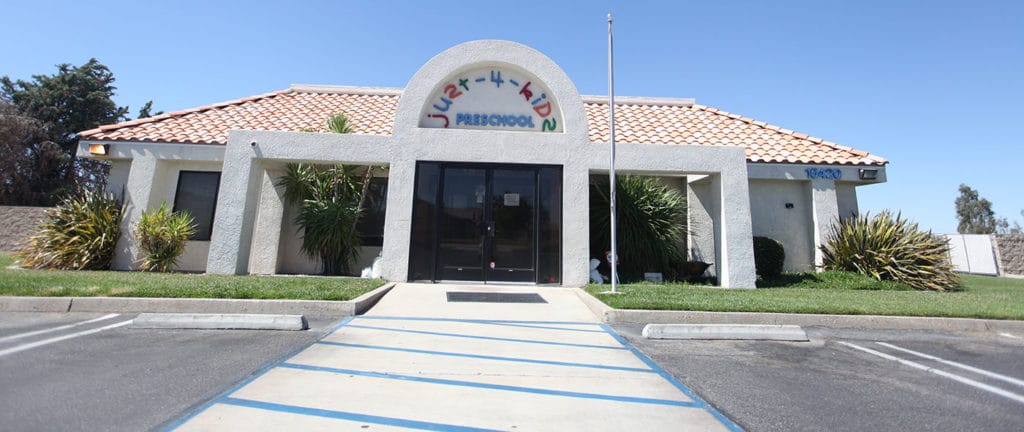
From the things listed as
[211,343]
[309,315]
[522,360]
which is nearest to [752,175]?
[522,360]

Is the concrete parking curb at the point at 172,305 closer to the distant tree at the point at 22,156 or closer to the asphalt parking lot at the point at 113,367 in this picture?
the asphalt parking lot at the point at 113,367

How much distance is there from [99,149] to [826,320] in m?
16.0

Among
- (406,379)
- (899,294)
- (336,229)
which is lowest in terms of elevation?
(406,379)

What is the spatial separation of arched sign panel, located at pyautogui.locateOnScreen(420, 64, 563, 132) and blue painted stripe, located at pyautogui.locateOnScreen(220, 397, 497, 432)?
812 centimetres

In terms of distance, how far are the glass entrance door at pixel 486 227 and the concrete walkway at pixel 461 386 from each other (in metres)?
3.86

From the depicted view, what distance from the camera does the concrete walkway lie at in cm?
274

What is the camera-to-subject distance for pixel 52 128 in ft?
87.0

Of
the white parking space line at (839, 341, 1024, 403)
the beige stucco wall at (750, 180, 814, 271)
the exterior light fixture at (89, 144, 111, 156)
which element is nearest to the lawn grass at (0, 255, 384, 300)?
the exterior light fixture at (89, 144, 111, 156)

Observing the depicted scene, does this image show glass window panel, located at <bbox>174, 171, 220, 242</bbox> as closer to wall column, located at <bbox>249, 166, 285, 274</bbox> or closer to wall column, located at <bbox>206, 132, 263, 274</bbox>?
wall column, located at <bbox>249, 166, 285, 274</bbox>

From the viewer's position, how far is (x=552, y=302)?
7633mm

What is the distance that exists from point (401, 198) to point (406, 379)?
639 cm

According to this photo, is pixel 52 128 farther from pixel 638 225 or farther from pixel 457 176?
pixel 638 225

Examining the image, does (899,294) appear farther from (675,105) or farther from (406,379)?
(406,379)

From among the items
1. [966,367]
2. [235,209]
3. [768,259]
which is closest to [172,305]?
[235,209]
